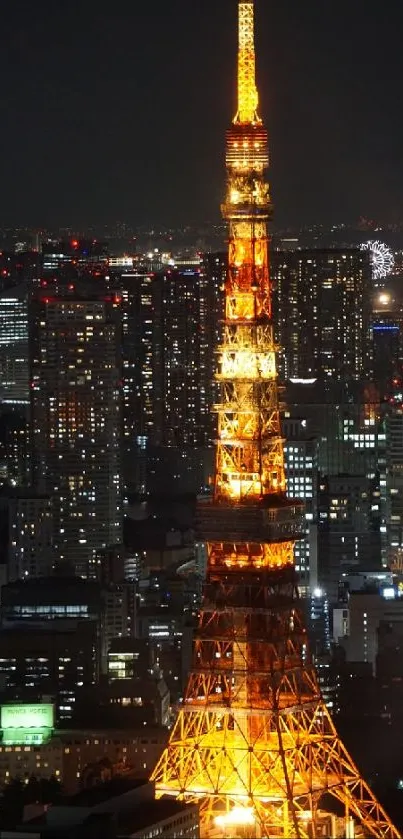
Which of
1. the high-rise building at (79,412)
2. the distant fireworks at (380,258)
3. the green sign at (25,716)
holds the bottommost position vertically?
the green sign at (25,716)

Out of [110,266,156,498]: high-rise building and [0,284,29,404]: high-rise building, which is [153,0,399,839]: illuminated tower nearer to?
[110,266,156,498]: high-rise building

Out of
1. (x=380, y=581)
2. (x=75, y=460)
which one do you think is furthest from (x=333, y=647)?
(x=75, y=460)

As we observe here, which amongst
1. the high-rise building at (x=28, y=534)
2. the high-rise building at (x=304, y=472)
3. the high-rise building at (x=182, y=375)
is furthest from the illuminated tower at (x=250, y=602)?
the high-rise building at (x=182, y=375)

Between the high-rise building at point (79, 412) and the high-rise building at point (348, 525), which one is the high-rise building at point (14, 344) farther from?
the high-rise building at point (348, 525)

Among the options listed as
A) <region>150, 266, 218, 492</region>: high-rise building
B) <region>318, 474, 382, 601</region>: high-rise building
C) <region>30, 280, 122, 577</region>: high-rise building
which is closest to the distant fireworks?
<region>150, 266, 218, 492</region>: high-rise building

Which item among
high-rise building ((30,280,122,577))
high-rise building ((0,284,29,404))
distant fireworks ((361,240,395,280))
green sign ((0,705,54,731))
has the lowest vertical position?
green sign ((0,705,54,731))

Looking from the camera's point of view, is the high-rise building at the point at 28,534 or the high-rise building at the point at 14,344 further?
the high-rise building at the point at 14,344
